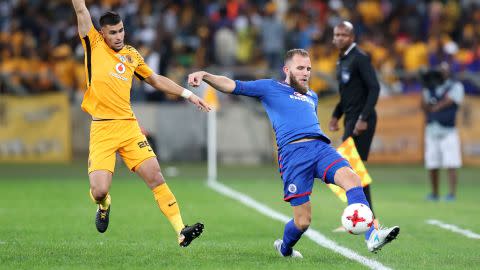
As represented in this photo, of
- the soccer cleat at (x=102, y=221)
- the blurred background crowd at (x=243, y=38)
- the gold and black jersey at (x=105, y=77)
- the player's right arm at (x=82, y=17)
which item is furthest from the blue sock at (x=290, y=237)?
the blurred background crowd at (x=243, y=38)

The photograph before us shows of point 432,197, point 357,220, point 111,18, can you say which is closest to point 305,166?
point 357,220

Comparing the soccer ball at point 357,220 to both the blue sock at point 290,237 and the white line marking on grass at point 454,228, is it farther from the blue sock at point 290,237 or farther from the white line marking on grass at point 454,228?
the white line marking on grass at point 454,228

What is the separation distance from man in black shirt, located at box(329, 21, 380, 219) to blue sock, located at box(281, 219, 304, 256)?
10.4 ft

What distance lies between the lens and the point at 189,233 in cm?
1034

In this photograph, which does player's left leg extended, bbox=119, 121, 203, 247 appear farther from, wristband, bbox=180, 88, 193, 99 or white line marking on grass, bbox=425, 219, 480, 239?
white line marking on grass, bbox=425, 219, 480, 239

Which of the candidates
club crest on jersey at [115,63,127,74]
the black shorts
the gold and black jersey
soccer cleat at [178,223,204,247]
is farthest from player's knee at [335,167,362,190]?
the black shorts

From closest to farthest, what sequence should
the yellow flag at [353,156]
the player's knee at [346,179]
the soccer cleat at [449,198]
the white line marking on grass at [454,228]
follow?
1. the player's knee at [346,179]
2. the white line marking on grass at [454,228]
3. the yellow flag at [353,156]
4. the soccer cleat at [449,198]

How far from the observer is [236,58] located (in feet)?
92.1

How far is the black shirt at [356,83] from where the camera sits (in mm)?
13125

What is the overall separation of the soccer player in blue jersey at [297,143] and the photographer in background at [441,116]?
28.1 ft

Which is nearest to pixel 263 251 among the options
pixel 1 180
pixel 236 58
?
pixel 1 180

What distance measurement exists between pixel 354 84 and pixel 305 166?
11.6ft

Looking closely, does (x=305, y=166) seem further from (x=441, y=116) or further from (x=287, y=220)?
(x=441, y=116)

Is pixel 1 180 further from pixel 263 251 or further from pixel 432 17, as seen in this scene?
pixel 432 17
